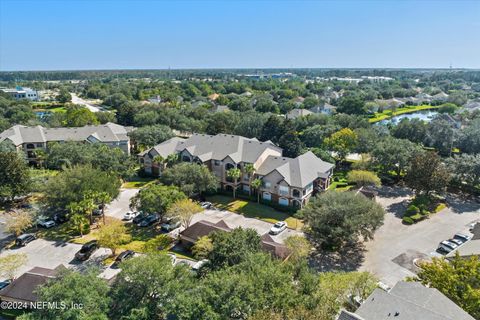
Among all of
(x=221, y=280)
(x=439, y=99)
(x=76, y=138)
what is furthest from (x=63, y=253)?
(x=439, y=99)

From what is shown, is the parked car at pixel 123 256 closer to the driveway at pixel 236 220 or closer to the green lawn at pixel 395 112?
the driveway at pixel 236 220

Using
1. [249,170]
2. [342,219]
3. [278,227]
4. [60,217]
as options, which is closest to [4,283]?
[60,217]

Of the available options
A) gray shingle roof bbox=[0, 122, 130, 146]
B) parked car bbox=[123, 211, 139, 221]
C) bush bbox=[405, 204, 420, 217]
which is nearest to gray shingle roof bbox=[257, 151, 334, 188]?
bush bbox=[405, 204, 420, 217]

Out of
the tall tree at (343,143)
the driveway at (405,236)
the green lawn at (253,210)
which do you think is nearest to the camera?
the driveway at (405,236)

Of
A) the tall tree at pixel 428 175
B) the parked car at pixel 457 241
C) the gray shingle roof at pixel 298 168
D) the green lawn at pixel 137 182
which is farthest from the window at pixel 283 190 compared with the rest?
the green lawn at pixel 137 182

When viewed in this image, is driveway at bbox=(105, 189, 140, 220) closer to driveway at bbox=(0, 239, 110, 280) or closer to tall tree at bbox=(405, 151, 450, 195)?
driveway at bbox=(0, 239, 110, 280)

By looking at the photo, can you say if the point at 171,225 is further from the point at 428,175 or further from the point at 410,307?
the point at 428,175

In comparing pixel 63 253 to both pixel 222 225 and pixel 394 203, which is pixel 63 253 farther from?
pixel 394 203
